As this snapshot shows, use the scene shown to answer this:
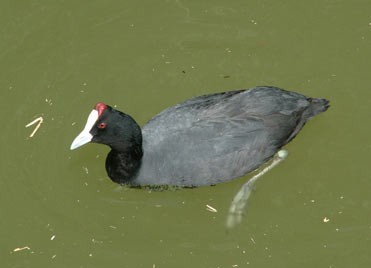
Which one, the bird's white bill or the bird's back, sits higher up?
the bird's white bill

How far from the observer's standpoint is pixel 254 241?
571 centimetres

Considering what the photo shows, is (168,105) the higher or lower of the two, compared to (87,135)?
lower

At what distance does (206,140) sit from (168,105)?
3.12ft

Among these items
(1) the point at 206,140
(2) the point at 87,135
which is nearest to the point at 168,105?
(1) the point at 206,140

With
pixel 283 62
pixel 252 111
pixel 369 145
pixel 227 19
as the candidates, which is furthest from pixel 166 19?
pixel 369 145

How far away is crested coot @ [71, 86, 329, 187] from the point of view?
574 centimetres

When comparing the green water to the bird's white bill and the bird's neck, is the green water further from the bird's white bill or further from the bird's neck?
the bird's white bill

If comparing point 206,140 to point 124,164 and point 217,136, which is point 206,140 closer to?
point 217,136

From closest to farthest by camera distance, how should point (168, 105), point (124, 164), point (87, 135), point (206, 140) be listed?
point (87, 135) < point (206, 140) < point (124, 164) < point (168, 105)

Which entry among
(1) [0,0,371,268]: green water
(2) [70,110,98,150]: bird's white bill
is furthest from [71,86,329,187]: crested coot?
(1) [0,0,371,268]: green water

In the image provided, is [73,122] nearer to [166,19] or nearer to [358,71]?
[166,19]

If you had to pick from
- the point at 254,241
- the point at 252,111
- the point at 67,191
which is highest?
the point at 252,111

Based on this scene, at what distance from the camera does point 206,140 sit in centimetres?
574

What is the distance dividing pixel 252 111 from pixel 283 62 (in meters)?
1.15
